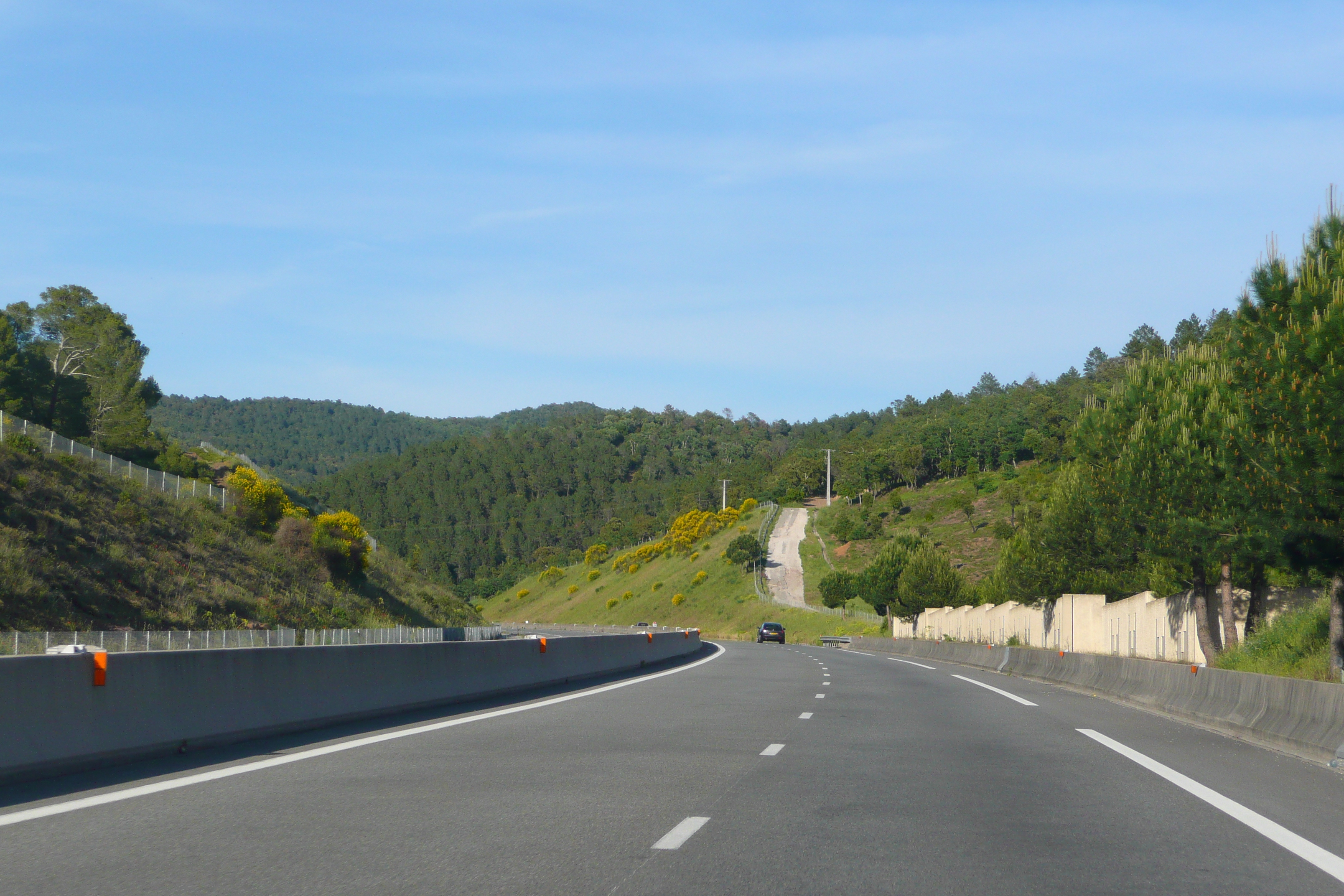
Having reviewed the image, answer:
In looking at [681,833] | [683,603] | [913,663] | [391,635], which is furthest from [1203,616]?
[683,603]

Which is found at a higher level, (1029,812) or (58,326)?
(58,326)

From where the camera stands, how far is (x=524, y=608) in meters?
190

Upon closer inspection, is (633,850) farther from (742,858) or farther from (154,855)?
(154,855)

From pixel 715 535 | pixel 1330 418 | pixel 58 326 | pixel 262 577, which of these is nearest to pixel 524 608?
pixel 715 535

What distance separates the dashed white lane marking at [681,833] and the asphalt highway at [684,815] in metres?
0.02

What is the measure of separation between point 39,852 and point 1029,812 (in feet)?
20.7

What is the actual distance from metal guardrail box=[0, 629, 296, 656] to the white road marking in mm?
18557

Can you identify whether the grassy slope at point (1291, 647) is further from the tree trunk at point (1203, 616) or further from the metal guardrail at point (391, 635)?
the metal guardrail at point (391, 635)

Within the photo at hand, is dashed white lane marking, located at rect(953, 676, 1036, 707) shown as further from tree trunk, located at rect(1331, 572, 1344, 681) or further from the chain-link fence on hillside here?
the chain-link fence on hillside

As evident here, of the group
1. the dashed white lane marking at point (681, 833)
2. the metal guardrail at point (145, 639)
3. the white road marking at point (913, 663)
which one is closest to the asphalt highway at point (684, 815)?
the dashed white lane marking at point (681, 833)

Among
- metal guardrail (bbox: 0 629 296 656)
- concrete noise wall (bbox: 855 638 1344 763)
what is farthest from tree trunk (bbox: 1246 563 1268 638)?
metal guardrail (bbox: 0 629 296 656)

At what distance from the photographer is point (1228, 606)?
123 feet

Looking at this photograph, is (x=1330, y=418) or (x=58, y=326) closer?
(x=1330, y=418)

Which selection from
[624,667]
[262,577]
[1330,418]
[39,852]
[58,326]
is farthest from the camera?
[58,326]
